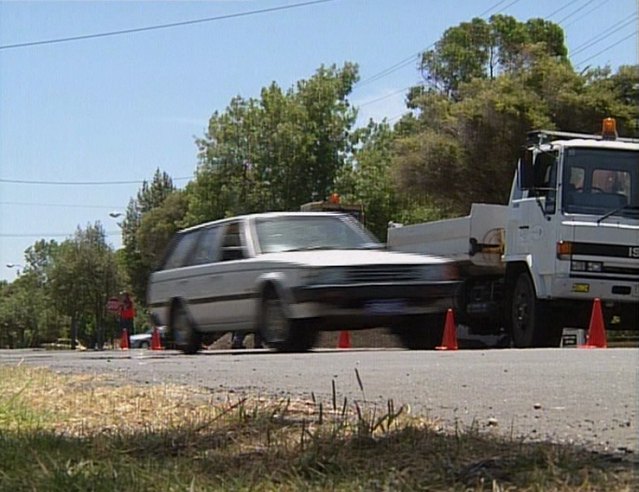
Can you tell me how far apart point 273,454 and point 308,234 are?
28.3ft

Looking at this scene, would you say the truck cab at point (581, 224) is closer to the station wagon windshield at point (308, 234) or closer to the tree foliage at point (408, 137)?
the station wagon windshield at point (308, 234)

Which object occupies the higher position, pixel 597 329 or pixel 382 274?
pixel 382 274

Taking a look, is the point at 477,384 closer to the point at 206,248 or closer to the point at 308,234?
the point at 308,234

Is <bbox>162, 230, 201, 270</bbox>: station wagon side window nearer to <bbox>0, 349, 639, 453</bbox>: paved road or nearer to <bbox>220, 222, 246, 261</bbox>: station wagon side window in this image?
<bbox>220, 222, 246, 261</bbox>: station wagon side window

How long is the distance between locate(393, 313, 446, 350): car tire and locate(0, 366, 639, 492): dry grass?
670 centimetres

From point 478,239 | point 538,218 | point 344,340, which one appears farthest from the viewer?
point 344,340

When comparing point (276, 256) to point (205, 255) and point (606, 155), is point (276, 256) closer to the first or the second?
point (205, 255)

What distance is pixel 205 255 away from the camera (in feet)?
45.3

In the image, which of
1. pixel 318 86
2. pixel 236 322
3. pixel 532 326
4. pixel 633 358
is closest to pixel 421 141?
pixel 318 86

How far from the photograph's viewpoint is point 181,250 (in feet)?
47.6

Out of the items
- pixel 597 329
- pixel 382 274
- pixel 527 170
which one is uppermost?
pixel 527 170

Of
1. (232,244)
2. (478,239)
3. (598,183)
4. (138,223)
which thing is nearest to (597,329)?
Result: (598,183)

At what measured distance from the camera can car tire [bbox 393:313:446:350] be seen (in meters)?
12.6

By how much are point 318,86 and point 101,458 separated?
4209cm
